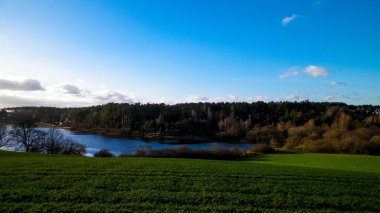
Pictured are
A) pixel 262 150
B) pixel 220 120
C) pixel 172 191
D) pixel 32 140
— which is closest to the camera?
pixel 172 191

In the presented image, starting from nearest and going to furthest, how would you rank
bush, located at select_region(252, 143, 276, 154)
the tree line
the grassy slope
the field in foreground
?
1. the field in foreground
2. the grassy slope
3. the tree line
4. bush, located at select_region(252, 143, 276, 154)

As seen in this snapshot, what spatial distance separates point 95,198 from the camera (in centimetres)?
1159

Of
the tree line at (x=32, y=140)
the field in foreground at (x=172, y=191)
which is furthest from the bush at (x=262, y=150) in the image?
the field in foreground at (x=172, y=191)

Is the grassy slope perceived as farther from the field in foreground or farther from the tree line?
the tree line

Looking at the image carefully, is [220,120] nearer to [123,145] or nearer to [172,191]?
[123,145]

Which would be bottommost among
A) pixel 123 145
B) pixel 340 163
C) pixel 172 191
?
pixel 123 145

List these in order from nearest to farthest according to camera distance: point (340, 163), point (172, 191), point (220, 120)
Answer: point (172, 191)
point (340, 163)
point (220, 120)

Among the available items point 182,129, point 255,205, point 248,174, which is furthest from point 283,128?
point 255,205

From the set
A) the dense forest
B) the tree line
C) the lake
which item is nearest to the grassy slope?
the lake

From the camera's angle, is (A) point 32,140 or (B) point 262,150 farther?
(B) point 262,150

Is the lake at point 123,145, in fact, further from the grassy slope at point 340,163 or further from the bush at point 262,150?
the grassy slope at point 340,163

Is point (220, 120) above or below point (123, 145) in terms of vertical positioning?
above

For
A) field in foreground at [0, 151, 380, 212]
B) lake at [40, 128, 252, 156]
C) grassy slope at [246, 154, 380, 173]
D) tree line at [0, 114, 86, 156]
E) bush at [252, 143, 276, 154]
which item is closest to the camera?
field in foreground at [0, 151, 380, 212]

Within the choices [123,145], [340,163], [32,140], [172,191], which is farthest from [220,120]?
[172,191]
